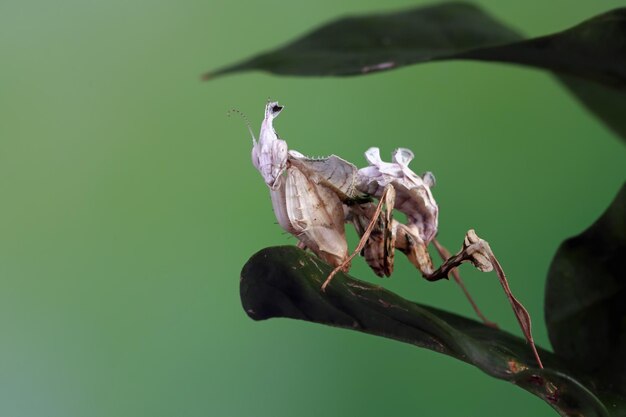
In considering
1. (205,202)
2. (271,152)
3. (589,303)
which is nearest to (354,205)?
(271,152)

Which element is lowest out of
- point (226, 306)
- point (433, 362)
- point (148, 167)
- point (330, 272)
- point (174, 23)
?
point (433, 362)

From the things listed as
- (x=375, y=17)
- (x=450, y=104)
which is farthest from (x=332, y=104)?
(x=375, y=17)

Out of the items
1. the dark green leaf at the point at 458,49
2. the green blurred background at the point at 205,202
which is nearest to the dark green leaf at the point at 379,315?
the dark green leaf at the point at 458,49

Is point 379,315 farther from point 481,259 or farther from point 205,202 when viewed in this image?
point 205,202

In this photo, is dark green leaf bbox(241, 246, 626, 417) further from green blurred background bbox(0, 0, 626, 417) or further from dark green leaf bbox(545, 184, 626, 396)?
green blurred background bbox(0, 0, 626, 417)

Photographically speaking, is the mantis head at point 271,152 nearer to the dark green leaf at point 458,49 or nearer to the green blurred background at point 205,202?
the dark green leaf at point 458,49

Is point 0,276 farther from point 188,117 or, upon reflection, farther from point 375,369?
point 375,369
